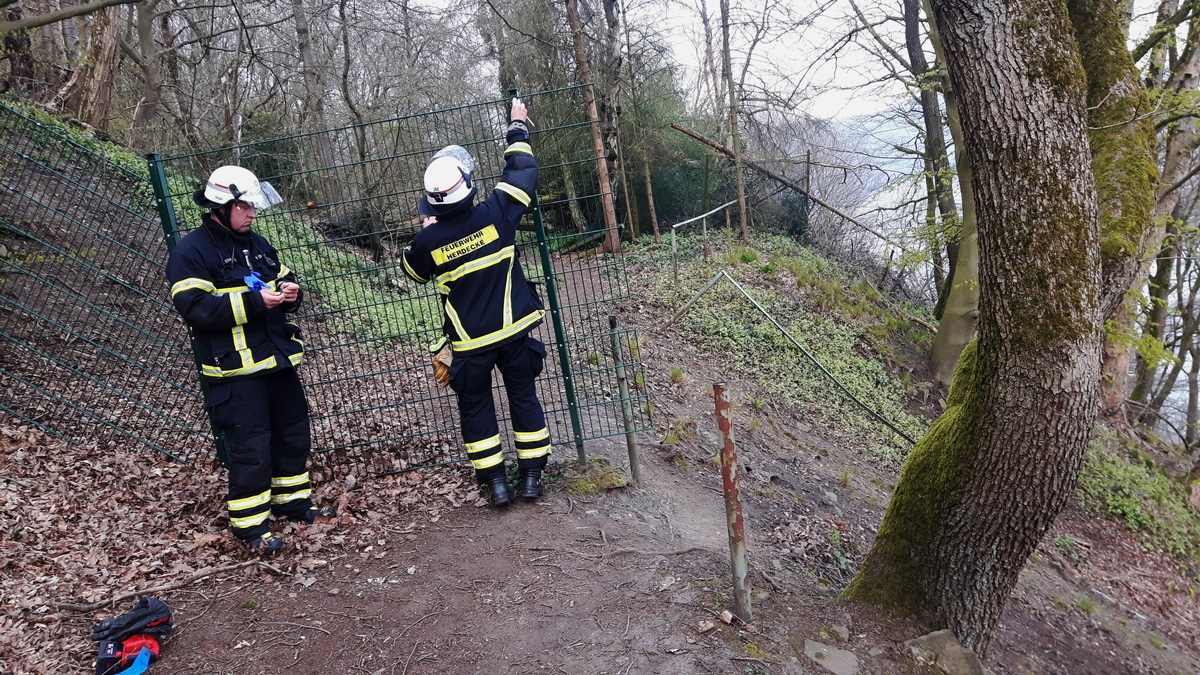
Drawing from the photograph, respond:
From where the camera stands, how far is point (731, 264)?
13258 mm

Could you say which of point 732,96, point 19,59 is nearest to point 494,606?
point 19,59

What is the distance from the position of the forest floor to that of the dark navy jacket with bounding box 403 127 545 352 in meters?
1.27

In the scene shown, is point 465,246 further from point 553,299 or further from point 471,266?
point 553,299

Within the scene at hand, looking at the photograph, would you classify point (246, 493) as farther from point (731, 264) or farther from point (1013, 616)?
point (731, 264)

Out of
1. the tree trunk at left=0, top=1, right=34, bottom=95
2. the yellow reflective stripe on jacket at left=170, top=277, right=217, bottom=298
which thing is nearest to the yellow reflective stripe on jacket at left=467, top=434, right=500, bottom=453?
the yellow reflective stripe on jacket at left=170, top=277, right=217, bottom=298

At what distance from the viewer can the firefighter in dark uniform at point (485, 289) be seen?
156 inches

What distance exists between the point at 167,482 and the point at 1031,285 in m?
5.47

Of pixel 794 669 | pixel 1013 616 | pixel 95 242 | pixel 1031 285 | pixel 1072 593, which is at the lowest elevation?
pixel 1072 593

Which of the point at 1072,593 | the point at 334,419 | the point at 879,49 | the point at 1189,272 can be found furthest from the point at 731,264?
the point at 1189,272

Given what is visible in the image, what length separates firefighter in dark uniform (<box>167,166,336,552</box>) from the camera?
373cm

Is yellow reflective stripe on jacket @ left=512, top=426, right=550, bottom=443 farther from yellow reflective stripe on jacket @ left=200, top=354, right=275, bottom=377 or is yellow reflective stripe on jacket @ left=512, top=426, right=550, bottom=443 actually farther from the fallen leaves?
yellow reflective stripe on jacket @ left=200, top=354, right=275, bottom=377

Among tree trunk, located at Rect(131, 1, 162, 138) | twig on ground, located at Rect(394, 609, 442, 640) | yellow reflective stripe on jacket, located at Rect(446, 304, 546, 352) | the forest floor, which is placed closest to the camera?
the forest floor

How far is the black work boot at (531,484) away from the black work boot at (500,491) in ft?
A: 0.37

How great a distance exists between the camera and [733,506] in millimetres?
3229
